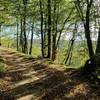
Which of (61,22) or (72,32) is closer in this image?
(61,22)

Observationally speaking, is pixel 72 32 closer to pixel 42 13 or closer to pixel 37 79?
pixel 42 13

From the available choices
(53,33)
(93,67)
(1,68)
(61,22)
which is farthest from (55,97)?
(61,22)

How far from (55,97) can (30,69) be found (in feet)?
24.8

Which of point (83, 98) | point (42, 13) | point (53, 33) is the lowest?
point (83, 98)

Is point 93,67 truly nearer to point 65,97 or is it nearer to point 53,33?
point 65,97

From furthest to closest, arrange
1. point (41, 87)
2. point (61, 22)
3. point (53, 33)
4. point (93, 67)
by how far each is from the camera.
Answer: point (61, 22)
point (53, 33)
point (93, 67)
point (41, 87)

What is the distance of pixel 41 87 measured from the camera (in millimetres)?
12961

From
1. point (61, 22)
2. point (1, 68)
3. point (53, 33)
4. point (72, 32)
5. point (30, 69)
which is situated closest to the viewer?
point (1, 68)

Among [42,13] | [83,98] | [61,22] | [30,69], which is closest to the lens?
[83,98]

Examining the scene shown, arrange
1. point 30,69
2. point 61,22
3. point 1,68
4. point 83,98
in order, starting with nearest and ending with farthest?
point 83,98 → point 1,68 → point 30,69 → point 61,22

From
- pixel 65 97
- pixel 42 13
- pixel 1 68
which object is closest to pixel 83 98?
pixel 65 97

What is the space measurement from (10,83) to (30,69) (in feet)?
16.2

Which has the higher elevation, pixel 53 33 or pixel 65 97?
pixel 53 33

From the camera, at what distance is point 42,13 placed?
99.3 feet
